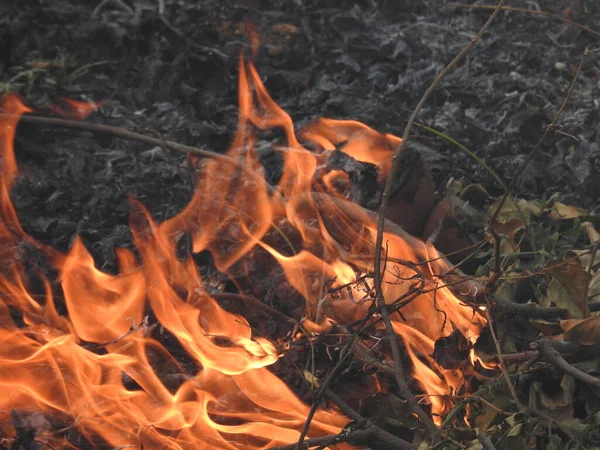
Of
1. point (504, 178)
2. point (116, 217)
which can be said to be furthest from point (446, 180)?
point (116, 217)

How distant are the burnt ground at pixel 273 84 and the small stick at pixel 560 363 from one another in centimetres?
119

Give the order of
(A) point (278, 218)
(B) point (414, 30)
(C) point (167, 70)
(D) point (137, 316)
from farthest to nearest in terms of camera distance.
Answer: (B) point (414, 30)
(C) point (167, 70)
(A) point (278, 218)
(D) point (137, 316)

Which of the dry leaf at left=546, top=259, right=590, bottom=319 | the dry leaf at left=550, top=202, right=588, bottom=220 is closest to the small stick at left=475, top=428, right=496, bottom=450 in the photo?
the dry leaf at left=546, top=259, right=590, bottom=319

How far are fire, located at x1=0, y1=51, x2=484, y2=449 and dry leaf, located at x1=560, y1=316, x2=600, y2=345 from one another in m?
0.27

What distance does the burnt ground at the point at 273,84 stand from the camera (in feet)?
10.6

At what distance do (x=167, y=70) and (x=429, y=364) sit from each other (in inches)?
89.9

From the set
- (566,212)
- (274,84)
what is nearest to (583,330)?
(566,212)

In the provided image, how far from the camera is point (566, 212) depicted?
282cm

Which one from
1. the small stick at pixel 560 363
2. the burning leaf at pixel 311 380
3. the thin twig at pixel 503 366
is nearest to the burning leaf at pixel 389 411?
the burning leaf at pixel 311 380

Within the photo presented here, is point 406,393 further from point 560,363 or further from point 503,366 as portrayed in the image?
point 560,363

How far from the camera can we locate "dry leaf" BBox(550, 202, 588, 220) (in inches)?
110

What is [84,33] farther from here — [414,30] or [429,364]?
[429,364]

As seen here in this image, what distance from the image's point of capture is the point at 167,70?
3.88 m

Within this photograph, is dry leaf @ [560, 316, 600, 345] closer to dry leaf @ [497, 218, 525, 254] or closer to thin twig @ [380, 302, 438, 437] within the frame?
thin twig @ [380, 302, 438, 437]
